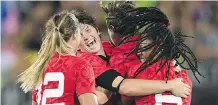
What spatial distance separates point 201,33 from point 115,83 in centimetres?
227

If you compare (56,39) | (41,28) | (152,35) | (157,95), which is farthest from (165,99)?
(41,28)

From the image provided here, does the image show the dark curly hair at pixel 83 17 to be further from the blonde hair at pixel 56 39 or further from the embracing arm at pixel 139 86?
the embracing arm at pixel 139 86

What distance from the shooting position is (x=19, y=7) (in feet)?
14.3

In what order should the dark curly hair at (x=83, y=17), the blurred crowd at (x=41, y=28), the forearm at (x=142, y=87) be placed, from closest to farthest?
the forearm at (x=142, y=87) → the dark curly hair at (x=83, y=17) → the blurred crowd at (x=41, y=28)

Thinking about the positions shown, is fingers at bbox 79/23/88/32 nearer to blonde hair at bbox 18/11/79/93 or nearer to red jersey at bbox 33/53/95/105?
blonde hair at bbox 18/11/79/93

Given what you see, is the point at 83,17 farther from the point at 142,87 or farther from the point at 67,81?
the point at 142,87

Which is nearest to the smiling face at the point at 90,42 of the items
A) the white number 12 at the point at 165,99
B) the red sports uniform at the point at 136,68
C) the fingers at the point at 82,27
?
the fingers at the point at 82,27

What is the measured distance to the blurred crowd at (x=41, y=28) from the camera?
400cm

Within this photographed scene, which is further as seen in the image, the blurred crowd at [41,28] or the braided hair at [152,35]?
the blurred crowd at [41,28]

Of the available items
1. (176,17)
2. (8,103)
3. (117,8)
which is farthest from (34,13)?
(117,8)

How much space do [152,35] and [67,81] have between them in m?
0.47

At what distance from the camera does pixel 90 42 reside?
2.39 metres

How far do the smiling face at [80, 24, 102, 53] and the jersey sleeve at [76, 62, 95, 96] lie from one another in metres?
0.28

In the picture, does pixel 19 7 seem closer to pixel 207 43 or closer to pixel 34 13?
pixel 34 13
